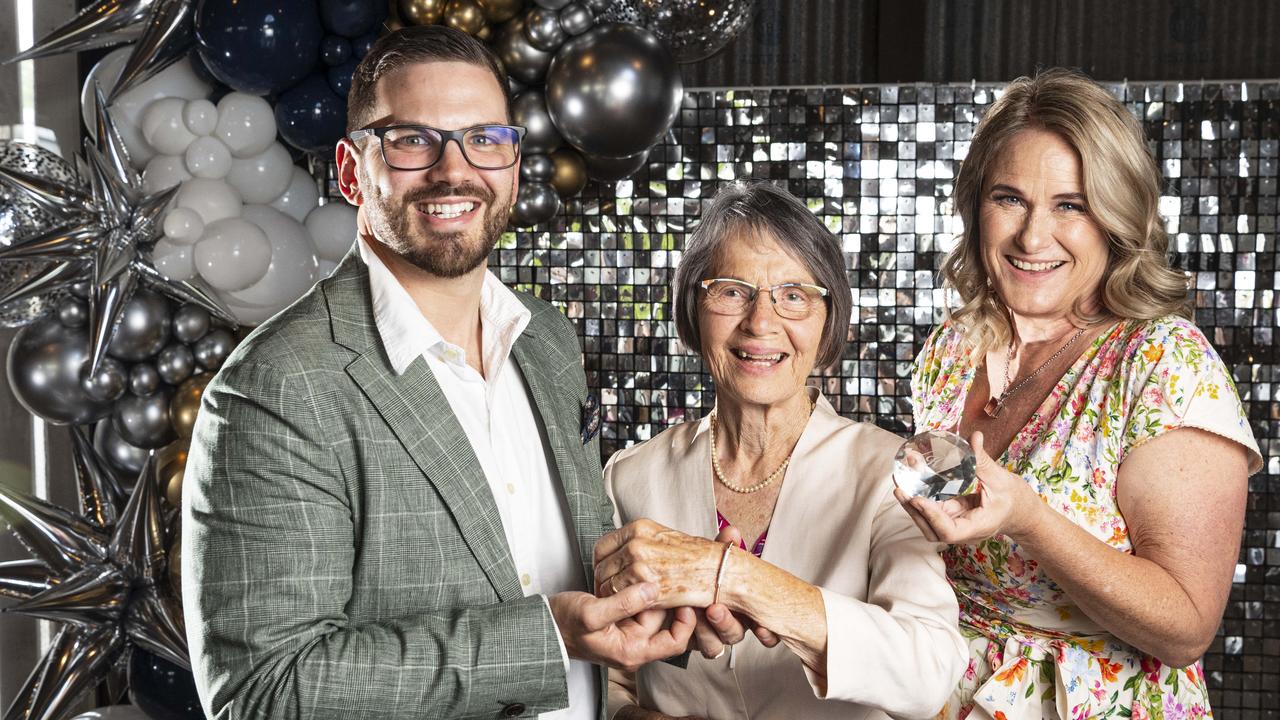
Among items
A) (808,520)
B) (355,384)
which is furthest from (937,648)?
(355,384)

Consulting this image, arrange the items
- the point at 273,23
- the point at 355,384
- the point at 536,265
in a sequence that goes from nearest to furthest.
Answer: the point at 355,384, the point at 273,23, the point at 536,265

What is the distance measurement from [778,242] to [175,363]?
1.80 metres

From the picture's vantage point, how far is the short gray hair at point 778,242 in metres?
1.82

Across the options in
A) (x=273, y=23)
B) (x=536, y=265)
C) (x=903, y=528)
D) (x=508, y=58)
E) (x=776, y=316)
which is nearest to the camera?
(x=903, y=528)

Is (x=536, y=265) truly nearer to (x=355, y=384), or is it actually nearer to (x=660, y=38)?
(x=660, y=38)

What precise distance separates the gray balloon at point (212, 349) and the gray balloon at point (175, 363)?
3cm

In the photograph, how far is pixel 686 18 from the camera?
305 centimetres

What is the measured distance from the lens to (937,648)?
5.13 feet

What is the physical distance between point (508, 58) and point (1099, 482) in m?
1.88

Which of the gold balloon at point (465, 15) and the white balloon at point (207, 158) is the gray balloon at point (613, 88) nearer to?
the gold balloon at point (465, 15)

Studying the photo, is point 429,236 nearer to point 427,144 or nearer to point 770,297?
point 427,144

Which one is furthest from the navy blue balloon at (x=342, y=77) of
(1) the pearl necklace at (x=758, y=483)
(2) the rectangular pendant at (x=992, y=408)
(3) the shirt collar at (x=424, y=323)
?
(2) the rectangular pendant at (x=992, y=408)

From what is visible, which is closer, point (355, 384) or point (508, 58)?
point (355, 384)

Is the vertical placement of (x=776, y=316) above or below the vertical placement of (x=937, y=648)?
above
